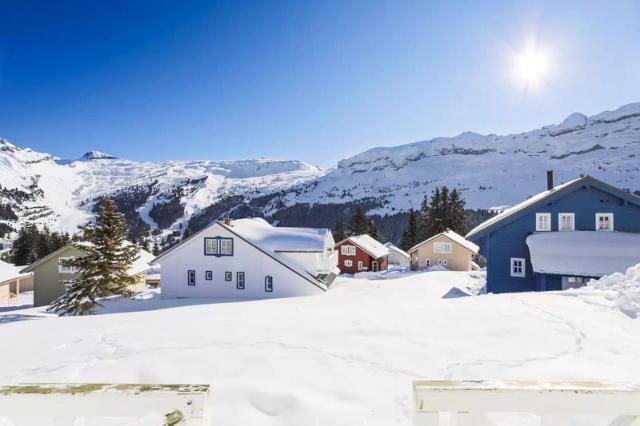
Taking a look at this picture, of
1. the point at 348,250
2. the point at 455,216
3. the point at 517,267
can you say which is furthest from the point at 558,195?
the point at 455,216

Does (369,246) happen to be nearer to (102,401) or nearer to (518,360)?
(518,360)

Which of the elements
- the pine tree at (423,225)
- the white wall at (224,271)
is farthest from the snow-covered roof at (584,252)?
the pine tree at (423,225)

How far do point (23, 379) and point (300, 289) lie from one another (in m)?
23.2

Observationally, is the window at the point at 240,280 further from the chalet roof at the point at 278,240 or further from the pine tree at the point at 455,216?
the pine tree at the point at 455,216

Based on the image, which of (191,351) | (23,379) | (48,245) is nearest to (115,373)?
(191,351)

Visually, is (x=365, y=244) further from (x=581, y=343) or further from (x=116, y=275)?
(x=581, y=343)

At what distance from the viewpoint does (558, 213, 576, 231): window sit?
69.9ft

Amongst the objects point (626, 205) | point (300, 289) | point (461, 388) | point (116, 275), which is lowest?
point (300, 289)

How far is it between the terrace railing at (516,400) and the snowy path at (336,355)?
6.29 feet

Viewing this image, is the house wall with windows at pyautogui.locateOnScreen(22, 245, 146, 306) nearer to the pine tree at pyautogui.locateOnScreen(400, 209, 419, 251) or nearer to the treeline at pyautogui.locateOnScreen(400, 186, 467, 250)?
the pine tree at pyautogui.locateOnScreen(400, 209, 419, 251)

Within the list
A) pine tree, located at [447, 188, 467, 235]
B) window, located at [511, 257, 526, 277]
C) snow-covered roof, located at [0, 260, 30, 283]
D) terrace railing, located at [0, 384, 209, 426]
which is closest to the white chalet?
window, located at [511, 257, 526, 277]

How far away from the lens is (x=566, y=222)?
2142cm

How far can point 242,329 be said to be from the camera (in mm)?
6711

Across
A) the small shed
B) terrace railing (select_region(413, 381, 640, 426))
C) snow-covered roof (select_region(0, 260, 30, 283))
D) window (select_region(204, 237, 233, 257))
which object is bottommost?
the small shed
